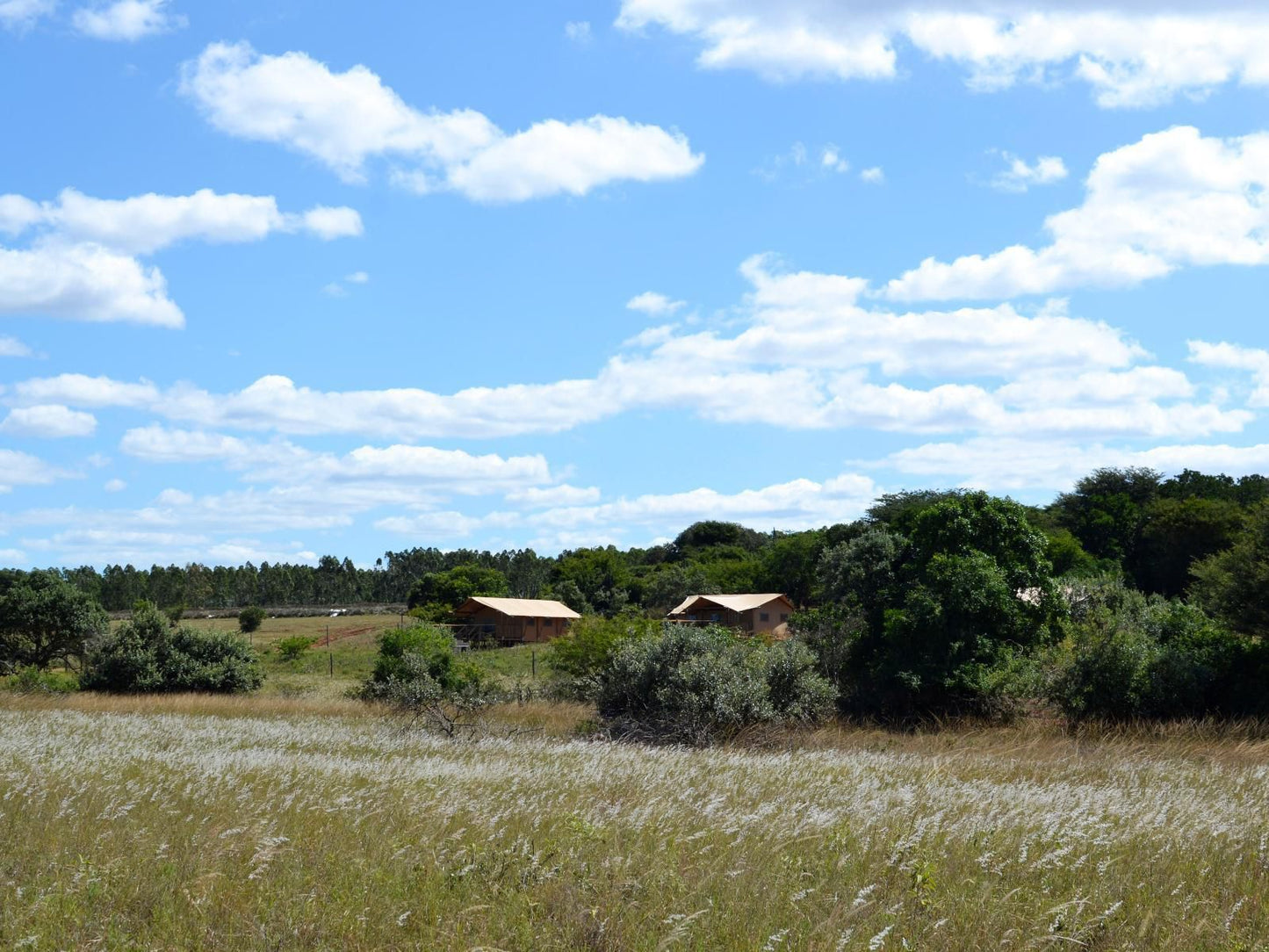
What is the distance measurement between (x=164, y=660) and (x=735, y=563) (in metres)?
70.5

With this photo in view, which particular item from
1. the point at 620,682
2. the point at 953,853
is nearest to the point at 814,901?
the point at 953,853

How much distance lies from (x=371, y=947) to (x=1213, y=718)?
2415 cm

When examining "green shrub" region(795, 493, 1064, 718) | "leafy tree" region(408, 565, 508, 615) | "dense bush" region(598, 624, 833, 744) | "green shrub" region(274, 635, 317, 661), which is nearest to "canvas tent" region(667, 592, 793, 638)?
"leafy tree" region(408, 565, 508, 615)

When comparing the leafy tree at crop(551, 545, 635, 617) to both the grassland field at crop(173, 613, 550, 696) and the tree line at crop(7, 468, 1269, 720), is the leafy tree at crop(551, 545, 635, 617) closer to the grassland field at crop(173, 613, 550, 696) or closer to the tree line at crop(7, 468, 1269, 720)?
the grassland field at crop(173, 613, 550, 696)

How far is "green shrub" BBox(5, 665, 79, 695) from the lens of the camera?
37000mm

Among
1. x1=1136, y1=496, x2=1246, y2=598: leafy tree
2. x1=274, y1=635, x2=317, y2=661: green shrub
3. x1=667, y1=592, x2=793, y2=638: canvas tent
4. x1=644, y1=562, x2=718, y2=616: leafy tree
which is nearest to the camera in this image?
x1=274, y1=635, x2=317, y2=661: green shrub

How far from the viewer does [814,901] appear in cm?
694

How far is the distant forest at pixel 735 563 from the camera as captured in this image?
245ft

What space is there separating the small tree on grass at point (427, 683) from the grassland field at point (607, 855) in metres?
10.8

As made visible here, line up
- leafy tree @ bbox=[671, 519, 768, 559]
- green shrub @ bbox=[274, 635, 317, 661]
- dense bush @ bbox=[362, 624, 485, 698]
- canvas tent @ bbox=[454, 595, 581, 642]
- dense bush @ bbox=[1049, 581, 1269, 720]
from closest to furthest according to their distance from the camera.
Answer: dense bush @ bbox=[1049, 581, 1269, 720] < dense bush @ bbox=[362, 624, 485, 698] < green shrub @ bbox=[274, 635, 317, 661] < canvas tent @ bbox=[454, 595, 581, 642] < leafy tree @ bbox=[671, 519, 768, 559]

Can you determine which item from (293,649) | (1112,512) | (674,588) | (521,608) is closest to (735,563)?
(674,588)

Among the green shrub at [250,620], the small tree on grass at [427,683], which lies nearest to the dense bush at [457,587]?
the green shrub at [250,620]

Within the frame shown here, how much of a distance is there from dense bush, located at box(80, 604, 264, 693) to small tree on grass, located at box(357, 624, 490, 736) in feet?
17.7

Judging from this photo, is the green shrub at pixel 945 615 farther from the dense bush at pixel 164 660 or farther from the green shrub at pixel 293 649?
the green shrub at pixel 293 649
